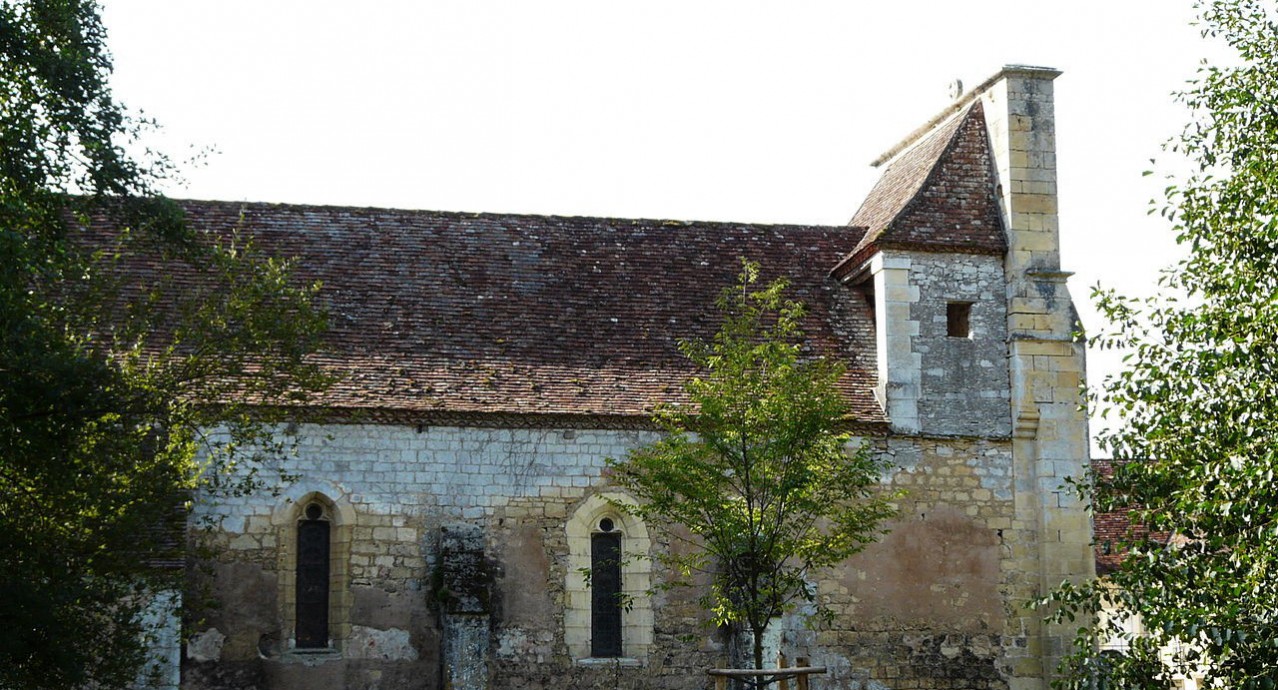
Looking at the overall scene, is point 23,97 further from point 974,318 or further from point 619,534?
point 974,318

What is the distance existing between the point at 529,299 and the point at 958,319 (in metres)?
5.80

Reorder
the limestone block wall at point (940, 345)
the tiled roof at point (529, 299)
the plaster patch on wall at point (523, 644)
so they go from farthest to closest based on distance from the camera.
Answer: the limestone block wall at point (940, 345)
the tiled roof at point (529, 299)
the plaster patch on wall at point (523, 644)

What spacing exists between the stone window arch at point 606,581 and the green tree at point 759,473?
179 centimetres

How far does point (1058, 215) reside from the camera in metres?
22.3

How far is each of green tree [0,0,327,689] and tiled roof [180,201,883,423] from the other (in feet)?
13.2

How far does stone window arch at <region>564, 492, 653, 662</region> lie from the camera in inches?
790

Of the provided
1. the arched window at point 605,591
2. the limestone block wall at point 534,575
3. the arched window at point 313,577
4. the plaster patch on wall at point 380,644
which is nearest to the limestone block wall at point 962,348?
the limestone block wall at point 534,575

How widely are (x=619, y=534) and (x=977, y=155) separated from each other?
24.7 feet

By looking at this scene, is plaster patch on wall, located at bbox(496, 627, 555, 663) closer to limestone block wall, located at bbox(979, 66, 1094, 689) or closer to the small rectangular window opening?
limestone block wall, located at bbox(979, 66, 1094, 689)

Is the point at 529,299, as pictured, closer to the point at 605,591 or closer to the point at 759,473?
the point at 605,591

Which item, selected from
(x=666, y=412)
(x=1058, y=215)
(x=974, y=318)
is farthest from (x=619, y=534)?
(x=1058, y=215)

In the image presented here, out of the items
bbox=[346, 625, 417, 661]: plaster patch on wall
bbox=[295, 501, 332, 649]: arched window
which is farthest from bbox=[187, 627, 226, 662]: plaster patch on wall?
bbox=[346, 625, 417, 661]: plaster patch on wall

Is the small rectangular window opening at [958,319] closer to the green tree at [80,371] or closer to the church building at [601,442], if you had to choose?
the church building at [601,442]

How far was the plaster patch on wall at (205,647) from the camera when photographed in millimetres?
18984
